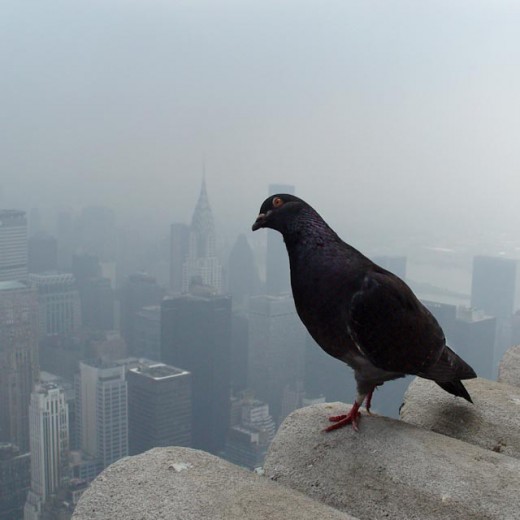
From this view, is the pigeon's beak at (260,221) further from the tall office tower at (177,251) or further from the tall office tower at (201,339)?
the tall office tower at (177,251)

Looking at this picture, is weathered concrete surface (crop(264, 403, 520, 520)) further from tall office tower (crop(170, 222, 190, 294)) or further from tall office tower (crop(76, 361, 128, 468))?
tall office tower (crop(170, 222, 190, 294))

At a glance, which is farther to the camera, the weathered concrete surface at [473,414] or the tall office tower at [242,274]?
the tall office tower at [242,274]

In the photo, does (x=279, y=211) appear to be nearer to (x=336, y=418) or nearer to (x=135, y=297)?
(x=336, y=418)

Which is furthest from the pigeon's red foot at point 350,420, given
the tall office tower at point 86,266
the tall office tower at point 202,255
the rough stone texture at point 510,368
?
the tall office tower at point 86,266

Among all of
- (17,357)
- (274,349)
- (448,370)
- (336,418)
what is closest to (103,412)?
(17,357)

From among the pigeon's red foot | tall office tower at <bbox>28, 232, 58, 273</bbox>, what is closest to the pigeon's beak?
the pigeon's red foot

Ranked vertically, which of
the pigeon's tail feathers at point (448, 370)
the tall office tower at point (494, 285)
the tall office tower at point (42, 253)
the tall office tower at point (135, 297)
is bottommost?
the tall office tower at point (135, 297)
